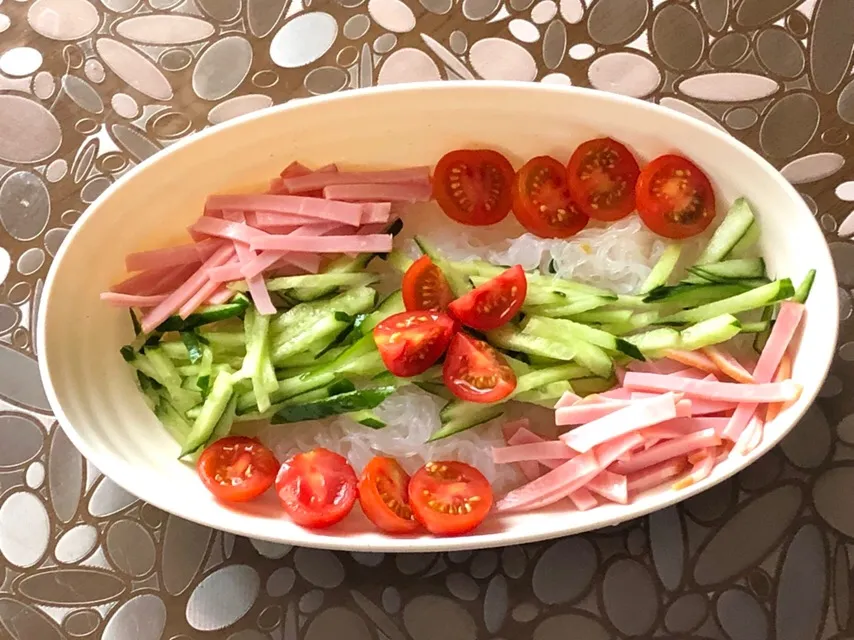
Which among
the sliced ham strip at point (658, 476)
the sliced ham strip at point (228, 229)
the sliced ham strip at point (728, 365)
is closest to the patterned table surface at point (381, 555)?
the sliced ham strip at point (658, 476)

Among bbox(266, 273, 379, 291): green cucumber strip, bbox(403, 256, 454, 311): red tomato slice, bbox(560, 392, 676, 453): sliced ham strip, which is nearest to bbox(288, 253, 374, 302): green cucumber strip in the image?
bbox(266, 273, 379, 291): green cucumber strip

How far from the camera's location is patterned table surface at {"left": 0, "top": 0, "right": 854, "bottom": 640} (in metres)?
1.95

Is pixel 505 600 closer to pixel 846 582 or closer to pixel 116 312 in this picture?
pixel 846 582

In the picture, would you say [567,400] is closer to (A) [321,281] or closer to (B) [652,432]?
(B) [652,432]

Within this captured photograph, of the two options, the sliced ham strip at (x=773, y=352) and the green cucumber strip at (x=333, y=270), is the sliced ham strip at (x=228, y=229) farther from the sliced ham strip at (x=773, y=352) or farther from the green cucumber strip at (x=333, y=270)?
the sliced ham strip at (x=773, y=352)

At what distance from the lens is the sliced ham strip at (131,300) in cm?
197

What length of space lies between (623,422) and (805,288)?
0.50m

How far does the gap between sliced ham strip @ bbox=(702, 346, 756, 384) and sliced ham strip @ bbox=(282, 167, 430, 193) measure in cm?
78

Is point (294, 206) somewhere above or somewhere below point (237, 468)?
above

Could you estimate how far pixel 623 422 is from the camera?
6.00 ft

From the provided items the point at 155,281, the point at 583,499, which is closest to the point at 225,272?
the point at 155,281

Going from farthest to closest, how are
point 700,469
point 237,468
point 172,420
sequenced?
point 172,420, point 237,468, point 700,469

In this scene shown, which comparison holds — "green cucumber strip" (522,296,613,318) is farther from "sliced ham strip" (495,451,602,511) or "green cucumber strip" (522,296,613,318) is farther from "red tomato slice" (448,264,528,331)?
"sliced ham strip" (495,451,602,511)

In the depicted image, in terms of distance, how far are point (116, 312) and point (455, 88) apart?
3.22 feet
